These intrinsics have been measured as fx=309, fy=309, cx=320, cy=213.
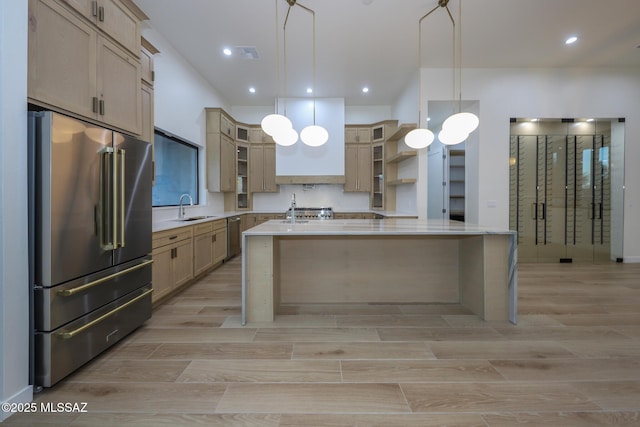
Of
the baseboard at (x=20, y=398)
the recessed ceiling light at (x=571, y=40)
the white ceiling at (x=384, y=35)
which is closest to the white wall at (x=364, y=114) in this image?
the white ceiling at (x=384, y=35)

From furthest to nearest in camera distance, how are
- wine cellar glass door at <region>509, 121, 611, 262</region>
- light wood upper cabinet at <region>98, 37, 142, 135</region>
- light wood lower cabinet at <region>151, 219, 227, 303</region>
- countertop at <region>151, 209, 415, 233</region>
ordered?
wine cellar glass door at <region>509, 121, 611, 262</region> < countertop at <region>151, 209, 415, 233</region> < light wood lower cabinet at <region>151, 219, 227, 303</region> < light wood upper cabinet at <region>98, 37, 142, 135</region>

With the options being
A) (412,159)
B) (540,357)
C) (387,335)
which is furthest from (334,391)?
(412,159)

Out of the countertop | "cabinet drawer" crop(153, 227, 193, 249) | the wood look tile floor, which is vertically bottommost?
the wood look tile floor

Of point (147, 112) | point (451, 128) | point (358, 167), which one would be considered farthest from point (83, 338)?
point (358, 167)

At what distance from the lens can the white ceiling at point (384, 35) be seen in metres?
3.53

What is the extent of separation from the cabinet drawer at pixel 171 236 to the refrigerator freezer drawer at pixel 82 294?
0.59 metres

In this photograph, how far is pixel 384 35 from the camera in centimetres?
416

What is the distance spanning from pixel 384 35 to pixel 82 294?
4.35 m

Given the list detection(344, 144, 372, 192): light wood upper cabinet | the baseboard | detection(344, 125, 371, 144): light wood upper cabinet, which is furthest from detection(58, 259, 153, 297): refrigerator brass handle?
detection(344, 125, 371, 144): light wood upper cabinet

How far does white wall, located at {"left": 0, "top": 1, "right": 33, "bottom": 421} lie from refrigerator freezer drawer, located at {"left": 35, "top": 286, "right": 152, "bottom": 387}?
75 millimetres

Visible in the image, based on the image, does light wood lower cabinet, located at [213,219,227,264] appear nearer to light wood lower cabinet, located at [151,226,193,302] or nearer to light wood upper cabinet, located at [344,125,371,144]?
light wood lower cabinet, located at [151,226,193,302]

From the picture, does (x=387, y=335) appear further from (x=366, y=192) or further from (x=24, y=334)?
(x=366, y=192)

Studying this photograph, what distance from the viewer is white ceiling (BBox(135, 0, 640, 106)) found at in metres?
3.53

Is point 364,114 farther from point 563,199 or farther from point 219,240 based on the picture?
point 219,240
